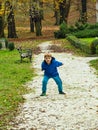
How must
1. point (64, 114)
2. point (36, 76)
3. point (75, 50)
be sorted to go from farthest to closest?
point (75, 50) → point (36, 76) → point (64, 114)

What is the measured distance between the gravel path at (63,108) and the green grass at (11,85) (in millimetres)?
279

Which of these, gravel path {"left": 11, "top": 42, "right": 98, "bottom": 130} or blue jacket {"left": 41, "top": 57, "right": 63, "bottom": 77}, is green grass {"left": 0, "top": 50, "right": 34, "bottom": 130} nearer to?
gravel path {"left": 11, "top": 42, "right": 98, "bottom": 130}

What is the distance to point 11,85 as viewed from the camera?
53.2 ft

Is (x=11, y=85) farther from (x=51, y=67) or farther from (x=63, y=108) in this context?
(x=63, y=108)

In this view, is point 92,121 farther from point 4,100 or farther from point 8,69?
point 8,69

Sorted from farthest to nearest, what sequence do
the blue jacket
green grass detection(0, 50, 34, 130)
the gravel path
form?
1. the blue jacket
2. green grass detection(0, 50, 34, 130)
3. the gravel path

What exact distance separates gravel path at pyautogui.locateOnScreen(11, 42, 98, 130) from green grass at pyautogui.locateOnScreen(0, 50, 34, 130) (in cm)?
28

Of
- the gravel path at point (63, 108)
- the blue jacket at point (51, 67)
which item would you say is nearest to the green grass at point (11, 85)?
the gravel path at point (63, 108)

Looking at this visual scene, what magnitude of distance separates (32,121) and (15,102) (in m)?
2.37

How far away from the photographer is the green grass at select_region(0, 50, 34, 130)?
11250mm

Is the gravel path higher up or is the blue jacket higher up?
the blue jacket

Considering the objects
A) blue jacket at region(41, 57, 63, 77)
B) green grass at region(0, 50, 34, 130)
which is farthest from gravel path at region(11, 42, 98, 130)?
blue jacket at region(41, 57, 63, 77)

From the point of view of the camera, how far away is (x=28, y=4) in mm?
39406

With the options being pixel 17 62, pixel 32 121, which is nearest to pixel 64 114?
pixel 32 121
